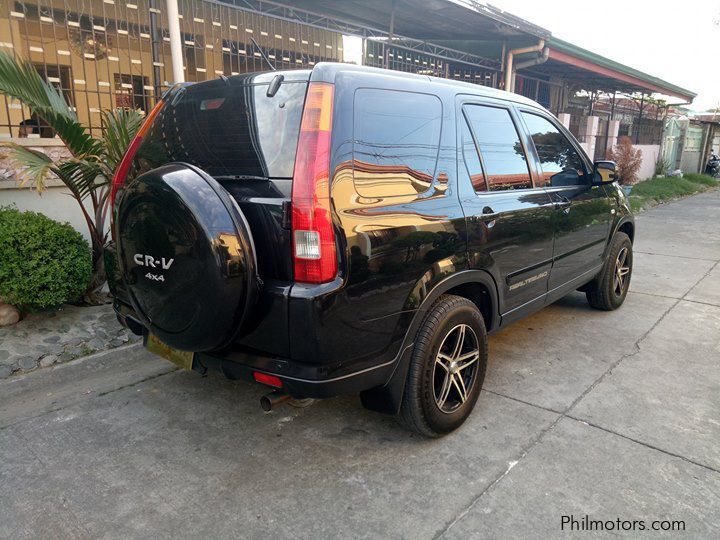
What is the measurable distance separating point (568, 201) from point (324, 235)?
241cm

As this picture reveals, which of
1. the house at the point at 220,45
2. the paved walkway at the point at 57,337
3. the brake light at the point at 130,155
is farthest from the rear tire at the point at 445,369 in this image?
the paved walkway at the point at 57,337

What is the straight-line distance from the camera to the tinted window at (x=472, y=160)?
2.99 meters

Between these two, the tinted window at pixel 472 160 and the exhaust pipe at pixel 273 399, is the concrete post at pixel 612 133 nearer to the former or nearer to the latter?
the tinted window at pixel 472 160

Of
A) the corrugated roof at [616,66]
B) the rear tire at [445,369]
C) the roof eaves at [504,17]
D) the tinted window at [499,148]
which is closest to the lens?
the rear tire at [445,369]

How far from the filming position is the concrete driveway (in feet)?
7.71

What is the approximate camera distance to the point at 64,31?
526 centimetres

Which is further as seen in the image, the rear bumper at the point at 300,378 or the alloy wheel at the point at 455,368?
the alloy wheel at the point at 455,368

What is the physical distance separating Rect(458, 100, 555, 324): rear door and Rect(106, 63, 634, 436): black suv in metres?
0.02

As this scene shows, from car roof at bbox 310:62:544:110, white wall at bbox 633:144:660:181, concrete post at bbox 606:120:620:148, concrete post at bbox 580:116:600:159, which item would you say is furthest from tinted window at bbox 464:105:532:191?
white wall at bbox 633:144:660:181

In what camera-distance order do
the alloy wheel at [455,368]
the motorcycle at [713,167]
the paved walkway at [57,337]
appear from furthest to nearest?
the motorcycle at [713,167] < the paved walkway at [57,337] < the alloy wheel at [455,368]

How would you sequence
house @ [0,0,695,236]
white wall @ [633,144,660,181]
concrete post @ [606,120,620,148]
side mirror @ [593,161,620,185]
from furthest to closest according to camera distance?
white wall @ [633,144,660,181], concrete post @ [606,120,620,148], house @ [0,0,695,236], side mirror @ [593,161,620,185]

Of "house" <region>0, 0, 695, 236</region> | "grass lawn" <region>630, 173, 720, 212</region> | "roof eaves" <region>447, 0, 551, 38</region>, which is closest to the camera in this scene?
"house" <region>0, 0, 695, 236</region>
